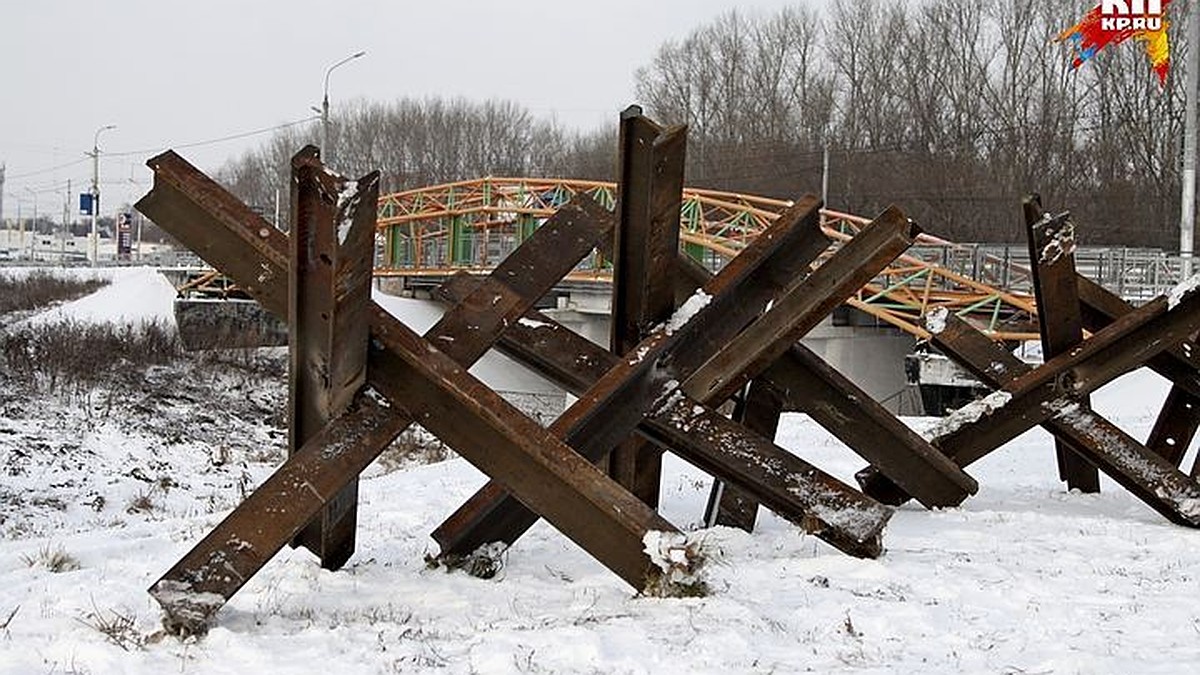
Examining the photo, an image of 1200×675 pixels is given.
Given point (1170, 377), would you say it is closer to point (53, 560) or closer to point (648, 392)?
point (648, 392)

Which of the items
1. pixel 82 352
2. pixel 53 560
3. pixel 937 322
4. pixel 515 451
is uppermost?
pixel 937 322

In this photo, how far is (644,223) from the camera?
5.04m

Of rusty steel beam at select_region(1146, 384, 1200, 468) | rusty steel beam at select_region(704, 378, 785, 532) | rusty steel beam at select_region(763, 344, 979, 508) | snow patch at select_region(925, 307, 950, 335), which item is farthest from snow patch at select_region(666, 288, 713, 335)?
rusty steel beam at select_region(1146, 384, 1200, 468)

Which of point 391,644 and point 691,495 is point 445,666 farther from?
point 691,495

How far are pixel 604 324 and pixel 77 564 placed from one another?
2933 centimetres

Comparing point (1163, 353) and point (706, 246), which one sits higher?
point (706, 246)

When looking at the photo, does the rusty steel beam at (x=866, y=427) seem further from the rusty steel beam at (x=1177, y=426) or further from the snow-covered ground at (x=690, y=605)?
the rusty steel beam at (x=1177, y=426)

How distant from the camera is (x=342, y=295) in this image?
12.9 ft

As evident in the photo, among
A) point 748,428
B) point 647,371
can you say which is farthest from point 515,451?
point 748,428

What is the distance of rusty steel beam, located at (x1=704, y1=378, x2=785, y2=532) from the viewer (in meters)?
5.84

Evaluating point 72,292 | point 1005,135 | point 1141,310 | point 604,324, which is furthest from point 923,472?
point 1005,135

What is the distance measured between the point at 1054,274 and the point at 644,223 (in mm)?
2562

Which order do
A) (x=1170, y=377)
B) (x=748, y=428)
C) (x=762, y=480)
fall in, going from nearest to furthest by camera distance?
(x=762, y=480) < (x=748, y=428) < (x=1170, y=377)

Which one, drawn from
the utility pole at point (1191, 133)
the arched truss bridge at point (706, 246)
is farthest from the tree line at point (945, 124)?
the utility pole at point (1191, 133)
